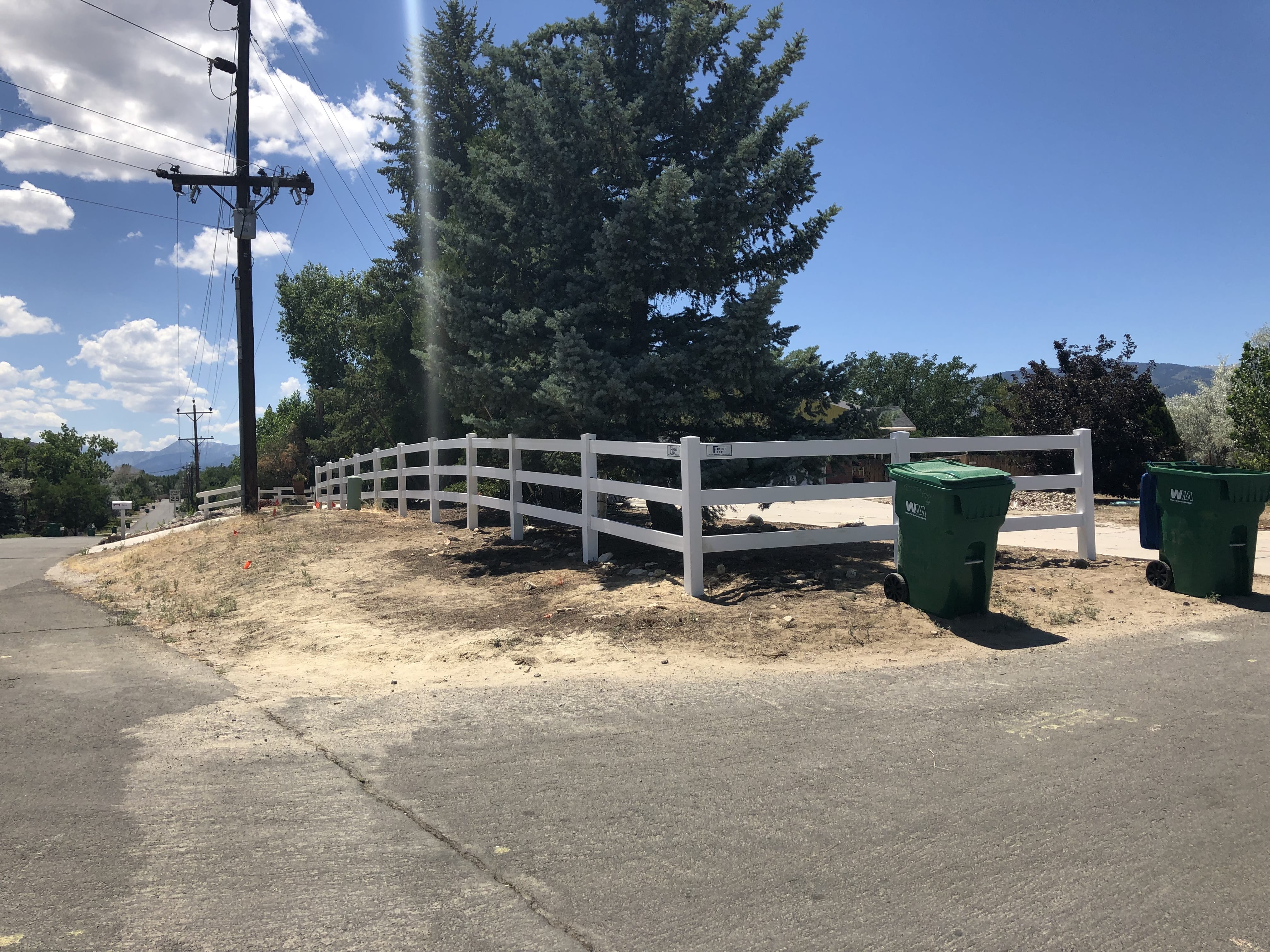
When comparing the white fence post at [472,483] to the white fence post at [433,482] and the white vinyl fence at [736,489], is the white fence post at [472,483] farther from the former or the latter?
the white fence post at [433,482]

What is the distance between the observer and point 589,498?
991cm

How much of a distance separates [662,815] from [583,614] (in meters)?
4.04

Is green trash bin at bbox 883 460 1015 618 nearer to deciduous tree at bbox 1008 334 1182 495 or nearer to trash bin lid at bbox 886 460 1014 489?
trash bin lid at bbox 886 460 1014 489

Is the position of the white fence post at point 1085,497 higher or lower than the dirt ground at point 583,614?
higher

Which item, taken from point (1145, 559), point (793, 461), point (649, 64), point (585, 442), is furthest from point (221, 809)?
point (649, 64)

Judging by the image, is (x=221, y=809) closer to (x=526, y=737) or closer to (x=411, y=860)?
(x=411, y=860)

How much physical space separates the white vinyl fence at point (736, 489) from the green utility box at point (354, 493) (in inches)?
331

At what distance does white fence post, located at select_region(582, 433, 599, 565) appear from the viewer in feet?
31.6

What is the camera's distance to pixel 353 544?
1283 centimetres

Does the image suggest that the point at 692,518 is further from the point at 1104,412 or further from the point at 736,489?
the point at 1104,412

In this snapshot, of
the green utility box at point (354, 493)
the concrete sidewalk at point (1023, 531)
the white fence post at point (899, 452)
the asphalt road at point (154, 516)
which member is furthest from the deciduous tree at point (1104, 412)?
the asphalt road at point (154, 516)

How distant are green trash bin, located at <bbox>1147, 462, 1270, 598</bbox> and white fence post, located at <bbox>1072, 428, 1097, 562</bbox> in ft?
4.77

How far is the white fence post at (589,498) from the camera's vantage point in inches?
379

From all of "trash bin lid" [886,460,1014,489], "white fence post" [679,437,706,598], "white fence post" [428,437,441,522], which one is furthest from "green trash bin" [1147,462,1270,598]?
"white fence post" [428,437,441,522]
